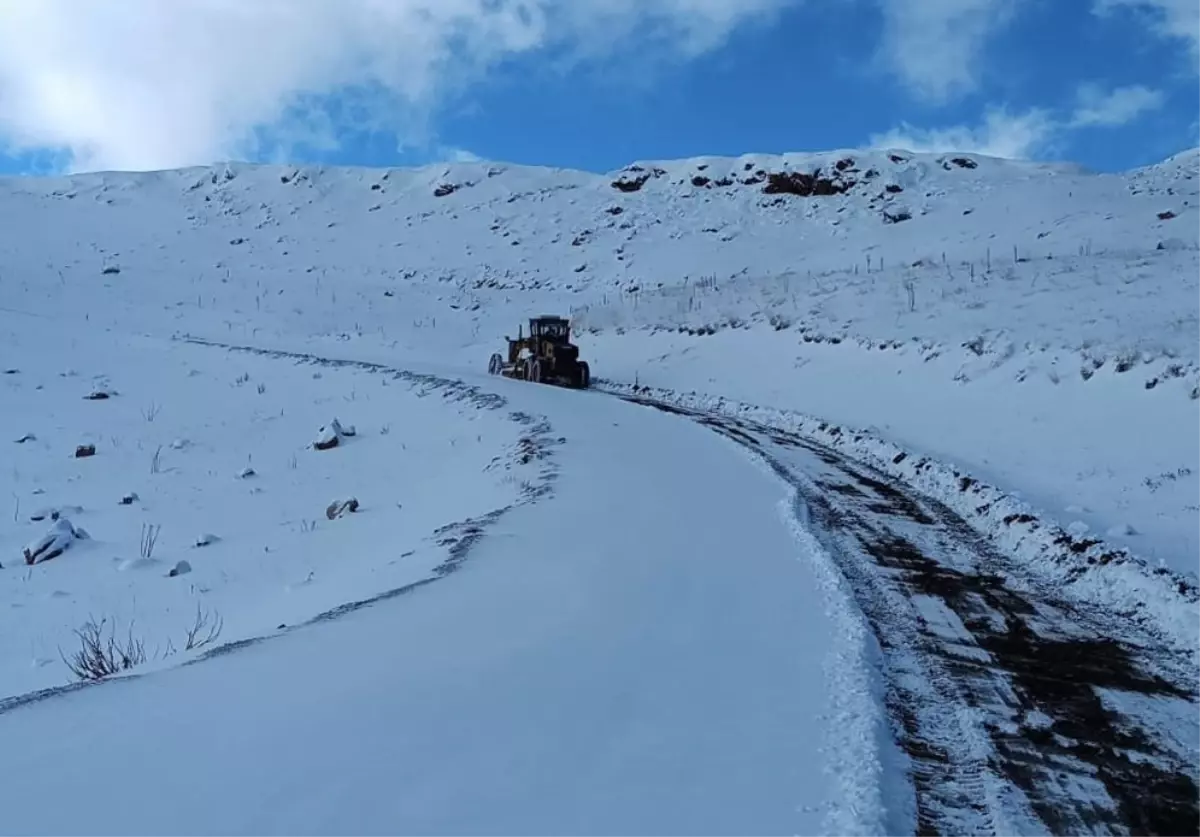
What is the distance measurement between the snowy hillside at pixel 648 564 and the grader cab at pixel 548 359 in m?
1.66

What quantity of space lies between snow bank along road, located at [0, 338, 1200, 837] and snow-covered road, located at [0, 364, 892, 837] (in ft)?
0.05

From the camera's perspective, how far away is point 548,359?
24.6 m

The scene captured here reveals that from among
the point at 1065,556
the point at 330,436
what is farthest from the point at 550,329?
the point at 1065,556

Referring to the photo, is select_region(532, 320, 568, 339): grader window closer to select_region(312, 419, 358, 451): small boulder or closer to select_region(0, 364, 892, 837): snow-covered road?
select_region(312, 419, 358, 451): small boulder

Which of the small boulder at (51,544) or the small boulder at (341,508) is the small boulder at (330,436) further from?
the small boulder at (51,544)

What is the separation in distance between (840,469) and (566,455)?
12.3 feet

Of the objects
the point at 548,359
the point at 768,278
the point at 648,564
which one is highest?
the point at 768,278

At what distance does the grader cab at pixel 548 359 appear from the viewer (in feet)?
80.0

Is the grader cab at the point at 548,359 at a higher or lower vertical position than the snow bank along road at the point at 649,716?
higher

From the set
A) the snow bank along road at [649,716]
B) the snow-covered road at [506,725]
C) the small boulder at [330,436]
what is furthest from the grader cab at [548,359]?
the snow-covered road at [506,725]

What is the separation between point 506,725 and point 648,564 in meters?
2.97

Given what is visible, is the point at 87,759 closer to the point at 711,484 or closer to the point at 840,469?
the point at 711,484

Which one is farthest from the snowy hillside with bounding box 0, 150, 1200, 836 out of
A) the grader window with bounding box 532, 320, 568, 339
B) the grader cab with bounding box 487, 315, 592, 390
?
the grader window with bounding box 532, 320, 568, 339

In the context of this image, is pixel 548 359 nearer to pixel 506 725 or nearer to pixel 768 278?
pixel 768 278
